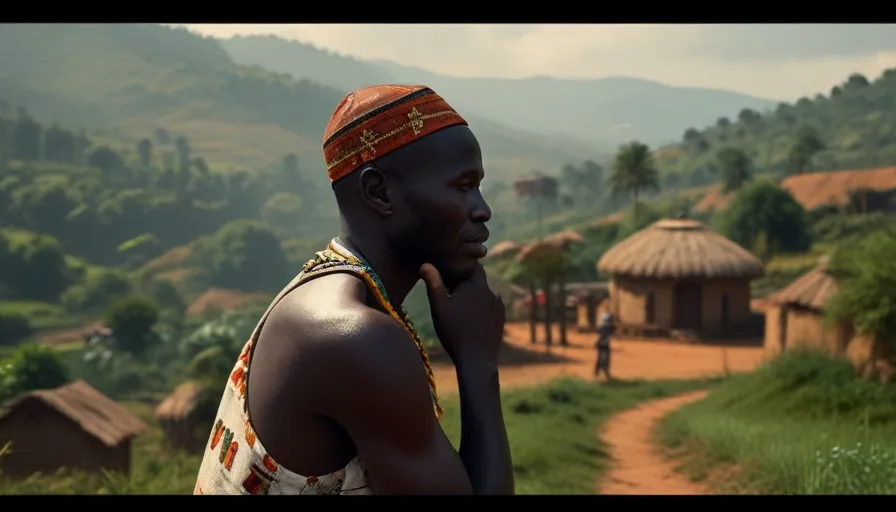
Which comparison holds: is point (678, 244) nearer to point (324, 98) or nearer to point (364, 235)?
point (364, 235)

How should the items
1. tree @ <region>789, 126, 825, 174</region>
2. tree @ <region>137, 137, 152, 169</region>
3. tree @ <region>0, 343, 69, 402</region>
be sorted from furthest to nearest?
tree @ <region>137, 137, 152, 169</region> → tree @ <region>789, 126, 825, 174</region> → tree @ <region>0, 343, 69, 402</region>

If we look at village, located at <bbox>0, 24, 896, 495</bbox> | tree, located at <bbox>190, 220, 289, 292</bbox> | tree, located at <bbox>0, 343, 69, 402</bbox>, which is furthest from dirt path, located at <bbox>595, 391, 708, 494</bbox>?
tree, located at <bbox>190, 220, 289, 292</bbox>

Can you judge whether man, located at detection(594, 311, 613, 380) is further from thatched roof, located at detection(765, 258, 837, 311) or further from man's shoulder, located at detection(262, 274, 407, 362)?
man's shoulder, located at detection(262, 274, 407, 362)

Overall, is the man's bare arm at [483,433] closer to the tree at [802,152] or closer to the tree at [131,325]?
the tree at [131,325]

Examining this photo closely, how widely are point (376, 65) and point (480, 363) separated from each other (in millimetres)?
128959

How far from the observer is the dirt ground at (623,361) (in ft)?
58.0

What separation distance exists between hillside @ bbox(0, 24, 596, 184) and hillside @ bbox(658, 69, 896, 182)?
2314 centimetres

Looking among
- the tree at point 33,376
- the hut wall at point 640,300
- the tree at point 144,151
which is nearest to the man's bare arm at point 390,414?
the tree at point 33,376

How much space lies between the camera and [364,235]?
167cm

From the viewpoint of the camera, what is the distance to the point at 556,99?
455 ft

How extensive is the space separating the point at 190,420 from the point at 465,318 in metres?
12.6

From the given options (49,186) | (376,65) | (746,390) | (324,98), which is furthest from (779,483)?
(376,65)

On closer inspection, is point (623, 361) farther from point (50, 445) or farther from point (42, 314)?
point (42, 314)

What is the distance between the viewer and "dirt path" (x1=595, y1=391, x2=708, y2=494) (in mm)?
9875
